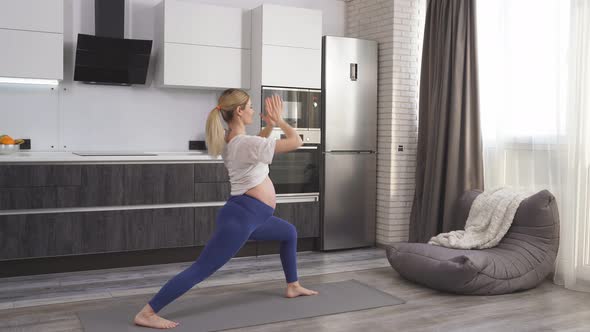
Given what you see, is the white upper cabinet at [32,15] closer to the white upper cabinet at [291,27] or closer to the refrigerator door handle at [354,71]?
the white upper cabinet at [291,27]

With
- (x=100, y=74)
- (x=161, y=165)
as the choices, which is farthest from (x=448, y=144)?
(x=100, y=74)

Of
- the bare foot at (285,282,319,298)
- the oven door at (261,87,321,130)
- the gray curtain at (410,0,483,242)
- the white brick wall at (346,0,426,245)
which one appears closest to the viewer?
the bare foot at (285,282,319,298)

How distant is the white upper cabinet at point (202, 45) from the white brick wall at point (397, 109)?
138cm

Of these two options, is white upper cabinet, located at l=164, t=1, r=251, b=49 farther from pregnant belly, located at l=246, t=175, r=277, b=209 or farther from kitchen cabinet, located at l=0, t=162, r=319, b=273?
pregnant belly, located at l=246, t=175, r=277, b=209

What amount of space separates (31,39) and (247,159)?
94.1 inches

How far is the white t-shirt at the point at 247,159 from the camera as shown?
344 centimetres

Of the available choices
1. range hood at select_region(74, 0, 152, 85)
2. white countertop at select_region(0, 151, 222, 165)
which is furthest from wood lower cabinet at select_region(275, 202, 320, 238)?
range hood at select_region(74, 0, 152, 85)

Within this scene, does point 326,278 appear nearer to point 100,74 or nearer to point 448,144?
point 448,144

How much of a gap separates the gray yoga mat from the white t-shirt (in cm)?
76

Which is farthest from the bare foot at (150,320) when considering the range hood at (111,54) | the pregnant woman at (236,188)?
the range hood at (111,54)

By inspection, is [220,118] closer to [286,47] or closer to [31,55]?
[31,55]

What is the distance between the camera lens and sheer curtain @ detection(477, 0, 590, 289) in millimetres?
4422

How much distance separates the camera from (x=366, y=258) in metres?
5.55

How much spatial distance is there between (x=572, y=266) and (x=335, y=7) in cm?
359
